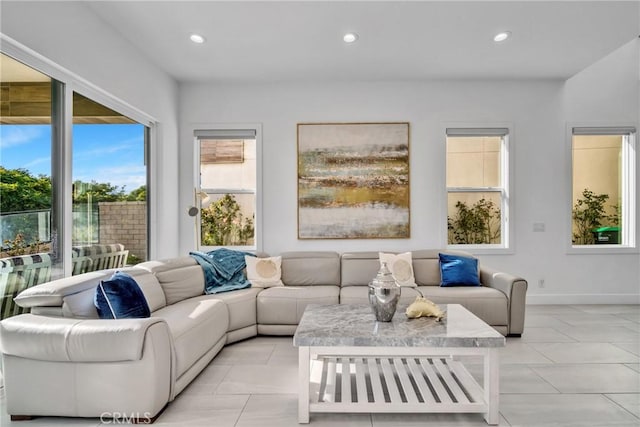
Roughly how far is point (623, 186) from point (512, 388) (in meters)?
3.95

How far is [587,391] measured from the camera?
2.60 m

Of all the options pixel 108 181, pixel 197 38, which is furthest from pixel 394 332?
pixel 197 38

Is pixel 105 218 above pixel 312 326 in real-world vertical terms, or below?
above

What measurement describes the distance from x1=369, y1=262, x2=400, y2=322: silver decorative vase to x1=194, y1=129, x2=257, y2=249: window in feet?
Result: 8.92

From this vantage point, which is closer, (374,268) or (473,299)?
(473,299)

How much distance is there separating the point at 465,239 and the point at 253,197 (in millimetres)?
2791

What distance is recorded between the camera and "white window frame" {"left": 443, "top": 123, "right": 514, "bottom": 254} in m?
4.98

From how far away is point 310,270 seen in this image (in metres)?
4.48

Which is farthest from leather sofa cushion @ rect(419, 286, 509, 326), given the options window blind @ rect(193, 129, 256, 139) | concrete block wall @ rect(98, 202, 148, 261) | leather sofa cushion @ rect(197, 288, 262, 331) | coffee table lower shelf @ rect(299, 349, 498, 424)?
concrete block wall @ rect(98, 202, 148, 261)

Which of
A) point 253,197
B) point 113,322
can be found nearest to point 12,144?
point 113,322

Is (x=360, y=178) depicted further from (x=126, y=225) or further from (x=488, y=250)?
(x=126, y=225)

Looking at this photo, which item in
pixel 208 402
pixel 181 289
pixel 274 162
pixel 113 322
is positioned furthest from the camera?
pixel 274 162

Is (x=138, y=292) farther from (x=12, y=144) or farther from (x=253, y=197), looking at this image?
(x=253, y=197)

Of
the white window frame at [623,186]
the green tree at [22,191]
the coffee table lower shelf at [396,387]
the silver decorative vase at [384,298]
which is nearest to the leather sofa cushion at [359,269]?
the coffee table lower shelf at [396,387]
